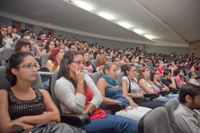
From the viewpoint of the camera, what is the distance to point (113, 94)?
1550 millimetres

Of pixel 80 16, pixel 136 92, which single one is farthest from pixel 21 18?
pixel 136 92

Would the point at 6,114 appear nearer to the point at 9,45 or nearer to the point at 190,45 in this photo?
the point at 9,45

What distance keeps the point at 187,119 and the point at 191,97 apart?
0.23 meters

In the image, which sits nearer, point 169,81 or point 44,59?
point 44,59

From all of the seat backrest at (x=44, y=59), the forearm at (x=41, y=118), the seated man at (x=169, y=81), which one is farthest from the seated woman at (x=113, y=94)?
the seated man at (x=169, y=81)

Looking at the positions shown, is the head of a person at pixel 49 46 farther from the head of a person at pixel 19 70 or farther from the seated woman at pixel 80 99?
the head of a person at pixel 19 70

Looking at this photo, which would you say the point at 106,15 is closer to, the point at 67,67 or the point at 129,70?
the point at 129,70

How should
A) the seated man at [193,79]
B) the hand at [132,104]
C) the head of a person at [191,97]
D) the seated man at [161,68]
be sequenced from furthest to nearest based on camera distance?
the seated man at [161,68]
the seated man at [193,79]
the hand at [132,104]
the head of a person at [191,97]

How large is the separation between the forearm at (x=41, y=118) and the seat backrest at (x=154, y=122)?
0.51 meters

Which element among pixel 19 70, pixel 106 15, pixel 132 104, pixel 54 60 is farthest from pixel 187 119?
pixel 106 15

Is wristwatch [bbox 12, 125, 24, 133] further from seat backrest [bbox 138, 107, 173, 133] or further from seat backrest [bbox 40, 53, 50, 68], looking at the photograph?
seat backrest [bbox 40, 53, 50, 68]

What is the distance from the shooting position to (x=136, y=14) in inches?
222

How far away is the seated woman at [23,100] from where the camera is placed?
0.79m

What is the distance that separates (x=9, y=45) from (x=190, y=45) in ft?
39.6
